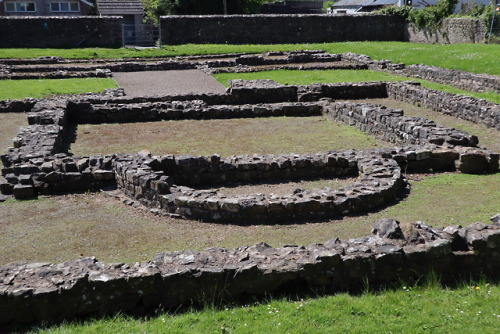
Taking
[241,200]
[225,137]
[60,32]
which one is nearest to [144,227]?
[241,200]

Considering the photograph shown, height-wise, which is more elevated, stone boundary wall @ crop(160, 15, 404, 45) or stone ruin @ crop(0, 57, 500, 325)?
stone boundary wall @ crop(160, 15, 404, 45)

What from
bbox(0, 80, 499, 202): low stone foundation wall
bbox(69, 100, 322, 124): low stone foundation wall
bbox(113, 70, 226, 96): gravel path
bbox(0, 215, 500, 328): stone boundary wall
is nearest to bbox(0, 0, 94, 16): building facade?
bbox(113, 70, 226, 96): gravel path

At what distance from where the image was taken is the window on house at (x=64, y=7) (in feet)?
181

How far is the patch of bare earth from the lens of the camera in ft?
47.6

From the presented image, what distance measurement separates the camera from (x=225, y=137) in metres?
15.9

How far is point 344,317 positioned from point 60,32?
39.5 m

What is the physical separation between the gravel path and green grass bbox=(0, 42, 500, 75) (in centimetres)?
696

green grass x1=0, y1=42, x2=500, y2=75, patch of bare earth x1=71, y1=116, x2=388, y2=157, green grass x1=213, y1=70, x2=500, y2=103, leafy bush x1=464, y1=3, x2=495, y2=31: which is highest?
leafy bush x1=464, y1=3, x2=495, y2=31

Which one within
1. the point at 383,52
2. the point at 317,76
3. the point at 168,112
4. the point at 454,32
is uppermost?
the point at 454,32

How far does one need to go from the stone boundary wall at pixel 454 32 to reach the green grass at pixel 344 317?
3239 cm

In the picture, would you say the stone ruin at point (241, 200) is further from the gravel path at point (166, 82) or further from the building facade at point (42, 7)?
the building facade at point (42, 7)

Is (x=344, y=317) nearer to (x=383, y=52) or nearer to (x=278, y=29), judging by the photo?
(x=383, y=52)

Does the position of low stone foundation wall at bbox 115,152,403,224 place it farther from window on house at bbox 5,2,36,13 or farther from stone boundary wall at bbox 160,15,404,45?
window on house at bbox 5,2,36,13

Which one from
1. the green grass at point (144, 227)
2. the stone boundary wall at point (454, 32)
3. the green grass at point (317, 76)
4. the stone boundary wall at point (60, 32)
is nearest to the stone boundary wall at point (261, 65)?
the green grass at point (317, 76)
